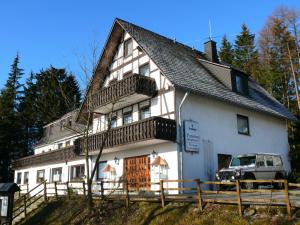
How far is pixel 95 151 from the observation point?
2498 cm

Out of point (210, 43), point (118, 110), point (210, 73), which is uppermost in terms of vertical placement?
point (210, 43)

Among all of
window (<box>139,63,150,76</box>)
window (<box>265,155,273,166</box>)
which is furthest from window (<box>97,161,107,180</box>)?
window (<box>265,155,273,166</box>)

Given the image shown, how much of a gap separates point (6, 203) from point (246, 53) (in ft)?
126

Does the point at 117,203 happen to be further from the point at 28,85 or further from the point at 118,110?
the point at 28,85

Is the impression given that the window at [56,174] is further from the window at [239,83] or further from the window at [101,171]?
the window at [239,83]

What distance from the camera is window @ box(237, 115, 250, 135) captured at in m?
24.0

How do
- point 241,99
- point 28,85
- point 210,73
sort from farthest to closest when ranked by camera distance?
point 28,85 < point 210,73 < point 241,99

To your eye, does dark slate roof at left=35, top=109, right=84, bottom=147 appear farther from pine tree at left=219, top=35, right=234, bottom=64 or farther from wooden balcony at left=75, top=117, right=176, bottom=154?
pine tree at left=219, top=35, right=234, bottom=64

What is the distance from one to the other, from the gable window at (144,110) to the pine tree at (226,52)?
93.5ft

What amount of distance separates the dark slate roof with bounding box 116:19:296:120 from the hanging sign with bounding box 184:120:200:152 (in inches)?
79.0

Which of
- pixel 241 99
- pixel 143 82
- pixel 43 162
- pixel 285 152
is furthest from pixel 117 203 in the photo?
pixel 43 162

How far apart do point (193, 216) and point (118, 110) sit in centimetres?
1364

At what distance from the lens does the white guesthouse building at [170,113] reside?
20.2 meters

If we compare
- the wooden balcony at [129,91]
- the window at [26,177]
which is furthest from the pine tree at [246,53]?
the window at [26,177]
